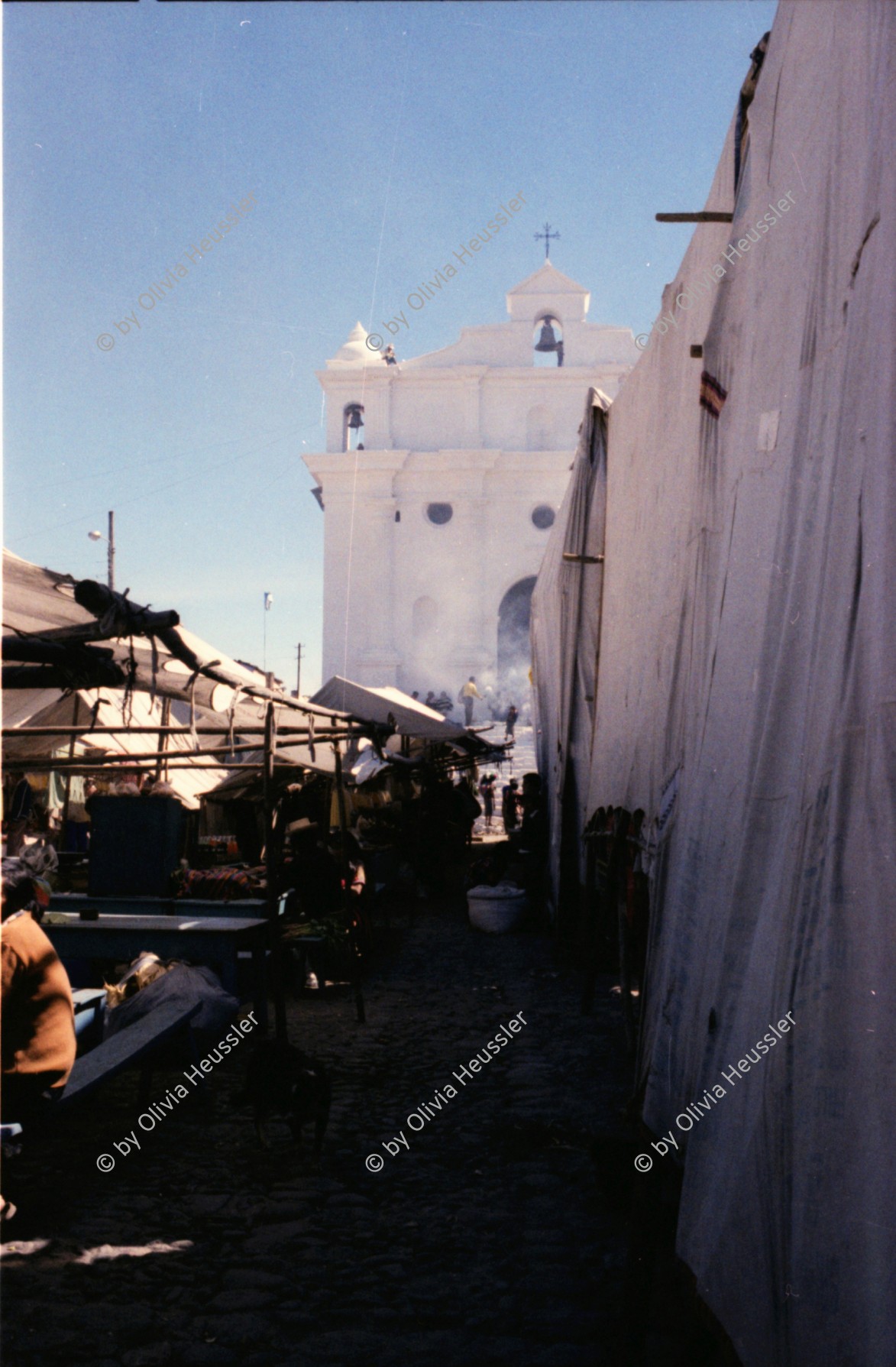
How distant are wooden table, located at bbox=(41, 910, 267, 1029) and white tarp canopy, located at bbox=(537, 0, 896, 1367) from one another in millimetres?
3090

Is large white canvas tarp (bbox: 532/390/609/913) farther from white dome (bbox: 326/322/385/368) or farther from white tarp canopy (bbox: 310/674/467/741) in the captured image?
white dome (bbox: 326/322/385/368)

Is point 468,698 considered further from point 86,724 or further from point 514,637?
point 86,724

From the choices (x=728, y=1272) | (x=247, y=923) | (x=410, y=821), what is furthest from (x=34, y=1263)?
(x=410, y=821)

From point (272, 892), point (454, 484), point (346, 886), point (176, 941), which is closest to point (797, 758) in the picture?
point (272, 892)

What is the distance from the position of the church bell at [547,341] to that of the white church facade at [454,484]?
0.11 meters

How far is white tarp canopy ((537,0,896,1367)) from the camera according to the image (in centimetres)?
228

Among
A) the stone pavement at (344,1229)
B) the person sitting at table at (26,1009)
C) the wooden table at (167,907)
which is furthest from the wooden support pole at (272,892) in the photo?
the wooden table at (167,907)

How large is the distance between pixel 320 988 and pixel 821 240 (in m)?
6.89

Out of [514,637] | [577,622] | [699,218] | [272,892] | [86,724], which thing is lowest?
[86,724]

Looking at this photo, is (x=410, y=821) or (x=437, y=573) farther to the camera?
(x=437, y=573)

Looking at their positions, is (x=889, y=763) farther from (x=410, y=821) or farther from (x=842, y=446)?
(x=410, y=821)

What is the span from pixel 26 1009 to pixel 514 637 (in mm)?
35351

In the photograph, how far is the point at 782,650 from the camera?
2.87 m

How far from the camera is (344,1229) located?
3941 millimetres
